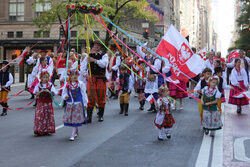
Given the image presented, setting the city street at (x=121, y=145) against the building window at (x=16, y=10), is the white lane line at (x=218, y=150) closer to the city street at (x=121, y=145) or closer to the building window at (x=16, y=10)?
the city street at (x=121, y=145)

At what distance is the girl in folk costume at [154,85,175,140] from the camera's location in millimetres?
7051

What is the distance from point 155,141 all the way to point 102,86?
2.70 m

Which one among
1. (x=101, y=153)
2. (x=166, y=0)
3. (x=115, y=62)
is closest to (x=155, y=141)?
(x=101, y=153)

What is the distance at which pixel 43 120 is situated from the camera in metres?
7.45

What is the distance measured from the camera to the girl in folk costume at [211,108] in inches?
292

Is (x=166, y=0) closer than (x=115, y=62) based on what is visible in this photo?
No

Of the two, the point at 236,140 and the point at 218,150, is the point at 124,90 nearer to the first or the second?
the point at 236,140

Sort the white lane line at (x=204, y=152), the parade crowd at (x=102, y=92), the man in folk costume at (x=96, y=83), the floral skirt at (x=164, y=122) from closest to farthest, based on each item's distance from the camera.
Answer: the white lane line at (x=204, y=152) → the floral skirt at (x=164, y=122) → the parade crowd at (x=102, y=92) → the man in folk costume at (x=96, y=83)

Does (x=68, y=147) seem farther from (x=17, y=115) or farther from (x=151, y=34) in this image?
(x=151, y=34)

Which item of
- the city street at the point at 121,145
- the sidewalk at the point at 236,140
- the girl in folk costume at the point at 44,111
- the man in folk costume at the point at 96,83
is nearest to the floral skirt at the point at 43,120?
the girl in folk costume at the point at 44,111

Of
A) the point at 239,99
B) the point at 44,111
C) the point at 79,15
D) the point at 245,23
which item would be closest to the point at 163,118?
the point at 44,111

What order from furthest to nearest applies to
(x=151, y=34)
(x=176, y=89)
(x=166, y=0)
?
(x=166, y=0) → (x=151, y=34) → (x=176, y=89)

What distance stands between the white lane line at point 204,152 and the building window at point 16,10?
1747 inches

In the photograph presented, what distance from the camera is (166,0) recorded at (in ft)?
283
